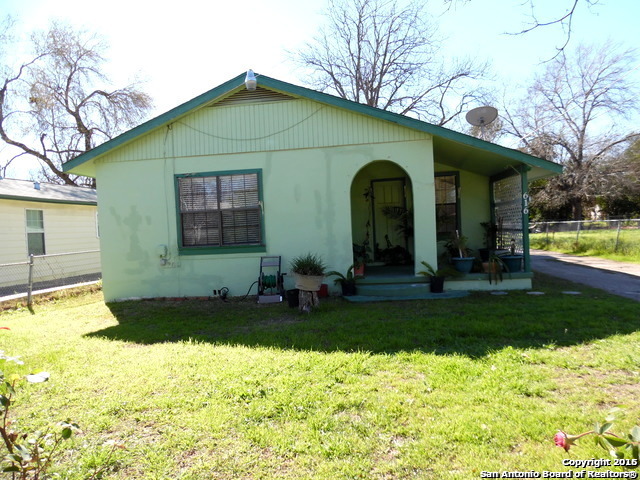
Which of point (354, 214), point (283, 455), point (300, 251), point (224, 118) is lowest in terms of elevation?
point (283, 455)

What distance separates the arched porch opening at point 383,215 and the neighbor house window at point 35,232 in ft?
29.4

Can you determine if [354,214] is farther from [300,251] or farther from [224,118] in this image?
[224,118]

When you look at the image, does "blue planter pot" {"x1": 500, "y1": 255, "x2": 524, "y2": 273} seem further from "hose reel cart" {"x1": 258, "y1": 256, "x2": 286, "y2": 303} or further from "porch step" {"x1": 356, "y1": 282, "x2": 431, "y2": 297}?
"hose reel cart" {"x1": 258, "y1": 256, "x2": 286, "y2": 303}

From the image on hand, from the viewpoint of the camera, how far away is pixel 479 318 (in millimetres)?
5277

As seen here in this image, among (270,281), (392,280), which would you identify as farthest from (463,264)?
(270,281)

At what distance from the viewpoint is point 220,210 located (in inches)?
304

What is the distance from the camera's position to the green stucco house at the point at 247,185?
291 inches

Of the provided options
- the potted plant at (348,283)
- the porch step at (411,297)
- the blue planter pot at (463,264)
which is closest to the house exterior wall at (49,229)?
the potted plant at (348,283)

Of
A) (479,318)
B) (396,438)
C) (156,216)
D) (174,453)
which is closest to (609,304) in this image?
(479,318)

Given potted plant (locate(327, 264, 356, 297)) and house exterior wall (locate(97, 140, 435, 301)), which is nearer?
potted plant (locate(327, 264, 356, 297))

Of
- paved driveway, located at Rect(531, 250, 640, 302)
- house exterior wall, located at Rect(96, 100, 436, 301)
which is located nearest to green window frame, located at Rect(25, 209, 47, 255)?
house exterior wall, located at Rect(96, 100, 436, 301)

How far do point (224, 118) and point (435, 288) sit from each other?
5230 mm

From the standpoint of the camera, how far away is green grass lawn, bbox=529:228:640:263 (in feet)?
40.3

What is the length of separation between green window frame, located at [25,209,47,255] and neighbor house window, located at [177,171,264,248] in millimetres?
6110
